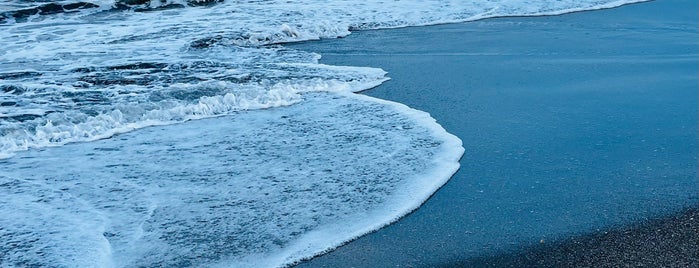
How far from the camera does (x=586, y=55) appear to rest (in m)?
7.80

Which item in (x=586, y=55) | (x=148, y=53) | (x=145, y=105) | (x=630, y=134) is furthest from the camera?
(x=148, y=53)

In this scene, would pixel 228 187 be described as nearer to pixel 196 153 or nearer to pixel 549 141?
pixel 196 153

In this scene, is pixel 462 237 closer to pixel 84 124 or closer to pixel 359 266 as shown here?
pixel 359 266

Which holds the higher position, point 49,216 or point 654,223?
point 654,223

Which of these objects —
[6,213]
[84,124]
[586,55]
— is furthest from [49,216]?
[586,55]

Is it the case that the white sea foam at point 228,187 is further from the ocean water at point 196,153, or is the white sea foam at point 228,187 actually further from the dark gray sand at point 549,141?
the dark gray sand at point 549,141

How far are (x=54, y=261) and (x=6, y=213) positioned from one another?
786 millimetres

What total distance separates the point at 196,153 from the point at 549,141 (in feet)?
8.37

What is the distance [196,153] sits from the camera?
16.4 feet

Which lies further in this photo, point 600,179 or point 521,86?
point 521,86

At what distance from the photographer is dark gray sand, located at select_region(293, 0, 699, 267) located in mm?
3541

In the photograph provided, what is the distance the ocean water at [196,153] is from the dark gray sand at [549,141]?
0.83ft

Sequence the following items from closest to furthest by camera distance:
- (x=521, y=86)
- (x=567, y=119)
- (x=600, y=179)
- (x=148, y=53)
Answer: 1. (x=600, y=179)
2. (x=567, y=119)
3. (x=521, y=86)
4. (x=148, y=53)

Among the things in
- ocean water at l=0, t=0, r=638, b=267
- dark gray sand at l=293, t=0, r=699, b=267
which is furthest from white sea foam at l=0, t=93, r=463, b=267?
dark gray sand at l=293, t=0, r=699, b=267
